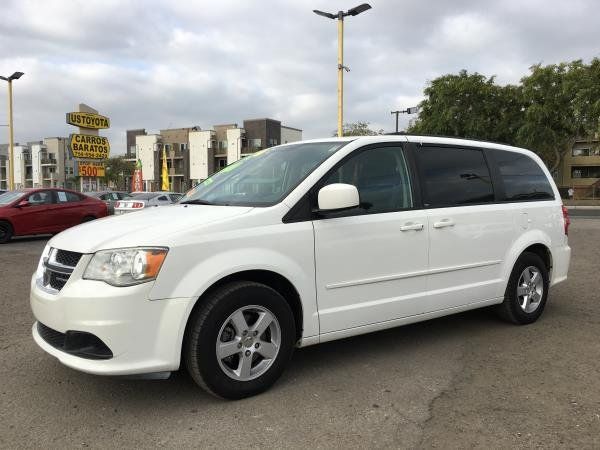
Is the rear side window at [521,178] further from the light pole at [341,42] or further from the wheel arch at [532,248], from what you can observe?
the light pole at [341,42]

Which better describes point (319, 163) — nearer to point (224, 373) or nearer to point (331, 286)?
point (331, 286)

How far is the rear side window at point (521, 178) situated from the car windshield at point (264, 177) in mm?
1975

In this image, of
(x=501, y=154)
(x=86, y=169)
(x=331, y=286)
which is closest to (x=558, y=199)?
(x=501, y=154)

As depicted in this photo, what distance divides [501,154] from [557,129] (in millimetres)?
36357

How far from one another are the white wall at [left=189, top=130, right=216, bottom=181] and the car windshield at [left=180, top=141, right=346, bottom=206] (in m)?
76.4

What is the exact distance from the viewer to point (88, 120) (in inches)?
961

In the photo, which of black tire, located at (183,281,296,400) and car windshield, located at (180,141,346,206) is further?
car windshield, located at (180,141,346,206)

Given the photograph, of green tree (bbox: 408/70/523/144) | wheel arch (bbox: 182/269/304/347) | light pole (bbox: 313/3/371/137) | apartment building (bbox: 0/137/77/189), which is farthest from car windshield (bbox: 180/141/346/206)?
apartment building (bbox: 0/137/77/189)

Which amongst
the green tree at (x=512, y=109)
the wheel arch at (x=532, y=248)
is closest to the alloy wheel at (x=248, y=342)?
the wheel arch at (x=532, y=248)

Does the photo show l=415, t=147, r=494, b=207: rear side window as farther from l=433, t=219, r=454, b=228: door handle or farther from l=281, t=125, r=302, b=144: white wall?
l=281, t=125, r=302, b=144: white wall

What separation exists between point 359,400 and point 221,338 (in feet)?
3.27

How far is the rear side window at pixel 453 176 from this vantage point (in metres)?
4.50

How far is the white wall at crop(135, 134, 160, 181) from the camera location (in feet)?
281

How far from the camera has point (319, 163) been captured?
3949mm
